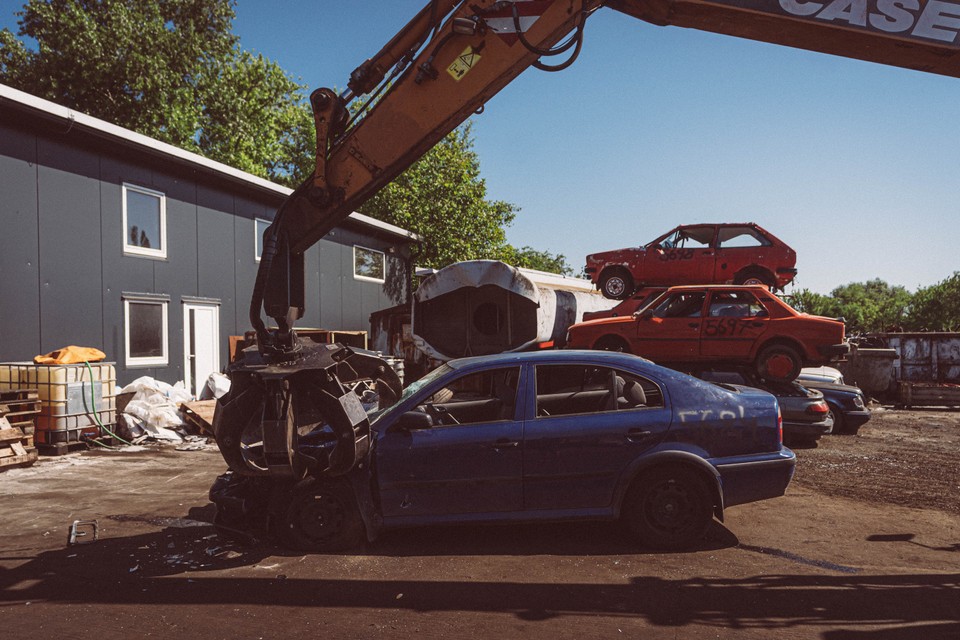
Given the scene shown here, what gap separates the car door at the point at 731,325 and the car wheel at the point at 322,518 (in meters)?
6.83

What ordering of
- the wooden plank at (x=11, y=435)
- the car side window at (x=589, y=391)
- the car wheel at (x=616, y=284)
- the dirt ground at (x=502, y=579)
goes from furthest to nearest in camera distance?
1. the car wheel at (x=616, y=284)
2. the wooden plank at (x=11, y=435)
3. the car side window at (x=589, y=391)
4. the dirt ground at (x=502, y=579)

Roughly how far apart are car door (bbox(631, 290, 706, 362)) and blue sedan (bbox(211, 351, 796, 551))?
16.1ft

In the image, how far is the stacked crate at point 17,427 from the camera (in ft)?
27.9

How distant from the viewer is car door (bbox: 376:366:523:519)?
480 centimetres

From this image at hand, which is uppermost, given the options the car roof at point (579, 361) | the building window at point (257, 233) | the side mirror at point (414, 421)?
the building window at point (257, 233)

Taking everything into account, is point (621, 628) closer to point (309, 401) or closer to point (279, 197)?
point (309, 401)

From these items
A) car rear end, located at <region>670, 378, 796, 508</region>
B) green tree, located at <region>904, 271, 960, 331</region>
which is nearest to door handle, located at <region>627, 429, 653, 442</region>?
car rear end, located at <region>670, 378, 796, 508</region>

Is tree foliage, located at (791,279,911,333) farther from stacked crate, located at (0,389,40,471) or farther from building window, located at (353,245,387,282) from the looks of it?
stacked crate, located at (0,389,40,471)

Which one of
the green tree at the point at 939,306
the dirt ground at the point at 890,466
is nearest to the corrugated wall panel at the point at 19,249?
the dirt ground at the point at 890,466

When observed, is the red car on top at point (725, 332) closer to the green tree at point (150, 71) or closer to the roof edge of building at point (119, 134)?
the roof edge of building at point (119, 134)

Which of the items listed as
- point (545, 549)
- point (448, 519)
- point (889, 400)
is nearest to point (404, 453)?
point (448, 519)

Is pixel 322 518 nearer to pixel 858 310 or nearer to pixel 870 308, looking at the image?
pixel 858 310

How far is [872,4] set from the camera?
412 cm

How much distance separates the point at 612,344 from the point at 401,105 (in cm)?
630
